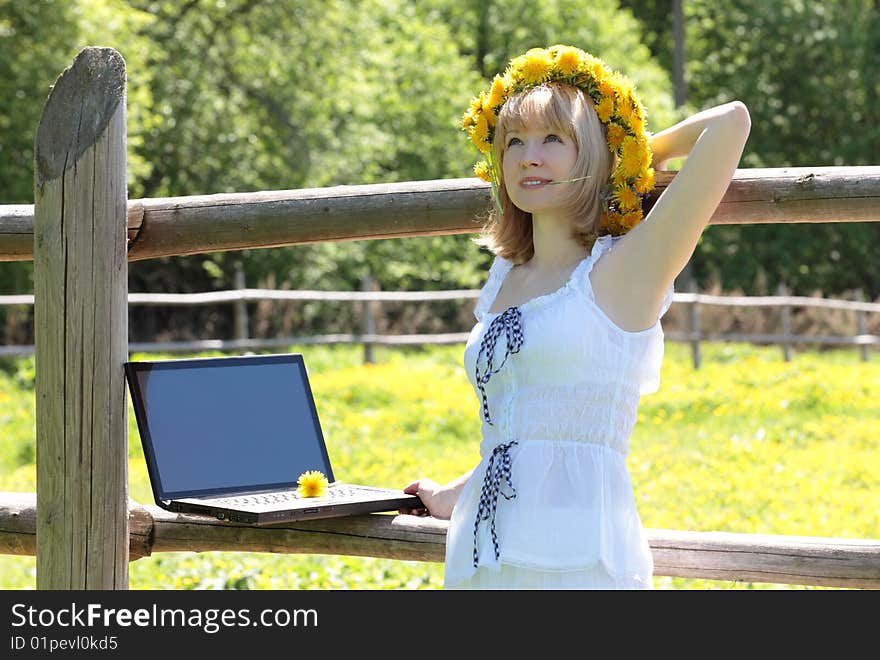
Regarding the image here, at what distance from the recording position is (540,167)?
8.58ft

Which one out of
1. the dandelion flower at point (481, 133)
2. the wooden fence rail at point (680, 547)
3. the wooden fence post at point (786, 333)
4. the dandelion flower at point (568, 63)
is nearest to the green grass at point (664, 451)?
the wooden fence post at point (786, 333)

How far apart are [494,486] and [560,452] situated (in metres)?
0.15

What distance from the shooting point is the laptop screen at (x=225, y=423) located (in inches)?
117

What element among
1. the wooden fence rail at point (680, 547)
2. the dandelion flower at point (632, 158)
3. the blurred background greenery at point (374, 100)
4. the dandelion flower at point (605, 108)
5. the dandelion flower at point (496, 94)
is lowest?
the wooden fence rail at point (680, 547)

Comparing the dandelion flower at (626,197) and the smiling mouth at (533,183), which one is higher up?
the smiling mouth at (533,183)

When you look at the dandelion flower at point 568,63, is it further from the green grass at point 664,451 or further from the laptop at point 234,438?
the green grass at point 664,451

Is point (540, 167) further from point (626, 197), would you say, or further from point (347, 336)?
point (347, 336)

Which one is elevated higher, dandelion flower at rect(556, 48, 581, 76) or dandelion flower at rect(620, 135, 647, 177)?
dandelion flower at rect(556, 48, 581, 76)

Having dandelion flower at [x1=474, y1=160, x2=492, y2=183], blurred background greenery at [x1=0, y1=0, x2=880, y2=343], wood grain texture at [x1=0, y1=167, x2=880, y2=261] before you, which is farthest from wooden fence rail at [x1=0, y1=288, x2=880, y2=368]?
dandelion flower at [x1=474, y1=160, x2=492, y2=183]

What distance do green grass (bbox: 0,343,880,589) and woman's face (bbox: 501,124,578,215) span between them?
3.22 metres

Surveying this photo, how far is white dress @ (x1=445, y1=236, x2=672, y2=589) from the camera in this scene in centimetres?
247

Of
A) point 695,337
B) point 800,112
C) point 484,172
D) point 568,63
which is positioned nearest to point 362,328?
point 695,337

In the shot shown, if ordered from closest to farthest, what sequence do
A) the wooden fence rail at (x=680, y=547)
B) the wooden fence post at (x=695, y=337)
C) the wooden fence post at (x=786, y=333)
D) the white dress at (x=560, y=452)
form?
the white dress at (x=560, y=452) < the wooden fence rail at (x=680, y=547) < the wooden fence post at (x=695, y=337) < the wooden fence post at (x=786, y=333)

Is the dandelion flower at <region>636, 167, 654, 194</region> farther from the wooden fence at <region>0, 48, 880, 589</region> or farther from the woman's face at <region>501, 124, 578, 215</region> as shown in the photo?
the wooden fence at <region>0, 48, 880, 589</region>
